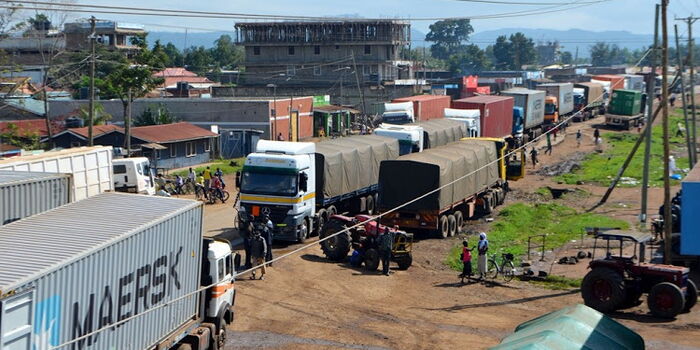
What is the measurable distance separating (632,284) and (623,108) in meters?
57.3

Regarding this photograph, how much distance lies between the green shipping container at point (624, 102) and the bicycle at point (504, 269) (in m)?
52.5

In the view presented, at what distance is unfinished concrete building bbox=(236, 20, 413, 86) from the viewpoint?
10569 cm

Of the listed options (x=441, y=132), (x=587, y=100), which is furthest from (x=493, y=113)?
(x=587, y=100)

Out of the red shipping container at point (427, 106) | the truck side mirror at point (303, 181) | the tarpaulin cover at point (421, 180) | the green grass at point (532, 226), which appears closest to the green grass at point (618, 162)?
the green grass at point (532, 226)

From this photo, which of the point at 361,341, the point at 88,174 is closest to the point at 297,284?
the point at 361,341

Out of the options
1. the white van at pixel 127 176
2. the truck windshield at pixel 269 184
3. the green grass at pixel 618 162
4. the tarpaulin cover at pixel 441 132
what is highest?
the tarpaulin cover at pixel 441 132

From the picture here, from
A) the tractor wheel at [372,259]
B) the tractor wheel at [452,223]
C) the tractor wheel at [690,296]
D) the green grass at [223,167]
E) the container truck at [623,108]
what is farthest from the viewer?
the container truck at [623,108]

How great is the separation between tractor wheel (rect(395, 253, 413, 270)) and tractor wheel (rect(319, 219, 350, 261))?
65.8 inches

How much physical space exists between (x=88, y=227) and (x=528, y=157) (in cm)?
4755

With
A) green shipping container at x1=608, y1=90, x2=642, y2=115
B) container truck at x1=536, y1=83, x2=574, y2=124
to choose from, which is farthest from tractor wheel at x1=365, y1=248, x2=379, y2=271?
green shipping container at x1=608, y1=90, x2=642, y2=115

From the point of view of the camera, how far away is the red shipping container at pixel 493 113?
53188 mm

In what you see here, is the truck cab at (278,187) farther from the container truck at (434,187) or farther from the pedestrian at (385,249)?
the pedestrian at (385,249)

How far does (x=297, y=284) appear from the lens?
2542 centimetres

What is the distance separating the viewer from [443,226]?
107 ft
